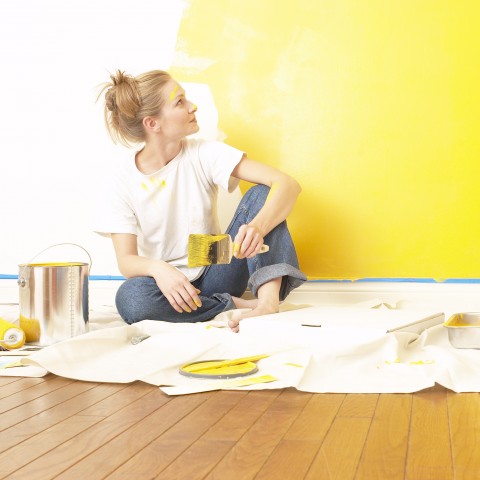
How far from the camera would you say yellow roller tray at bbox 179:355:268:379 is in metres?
1.38

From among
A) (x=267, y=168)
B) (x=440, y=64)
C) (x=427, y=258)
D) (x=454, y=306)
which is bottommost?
(x=454, y=306)

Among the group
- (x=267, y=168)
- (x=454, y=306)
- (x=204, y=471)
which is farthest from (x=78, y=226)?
(x=204, y=471)

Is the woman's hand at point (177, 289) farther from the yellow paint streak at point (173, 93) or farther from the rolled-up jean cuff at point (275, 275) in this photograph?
the yellow paint streak at point (173, 93)

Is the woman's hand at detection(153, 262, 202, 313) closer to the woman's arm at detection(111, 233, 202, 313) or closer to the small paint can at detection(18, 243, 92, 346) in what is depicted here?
the woman's arm at detection(111, 233, 202, 313)

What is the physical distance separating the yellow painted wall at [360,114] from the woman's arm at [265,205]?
1.17 ft

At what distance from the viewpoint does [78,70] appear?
2664 millimetres

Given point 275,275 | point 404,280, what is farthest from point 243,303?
point 404,280

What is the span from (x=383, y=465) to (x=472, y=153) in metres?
1.63

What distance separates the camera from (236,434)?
1.05 m

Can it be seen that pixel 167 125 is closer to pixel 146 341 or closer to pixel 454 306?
pixel 146 341

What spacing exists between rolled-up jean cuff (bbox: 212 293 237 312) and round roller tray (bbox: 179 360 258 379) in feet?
2.18

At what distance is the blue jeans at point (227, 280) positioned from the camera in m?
2.04

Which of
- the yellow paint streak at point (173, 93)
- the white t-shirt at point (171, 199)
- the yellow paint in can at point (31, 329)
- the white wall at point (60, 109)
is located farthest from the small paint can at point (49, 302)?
the white wall at point (60, 109)

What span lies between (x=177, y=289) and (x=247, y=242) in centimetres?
22
